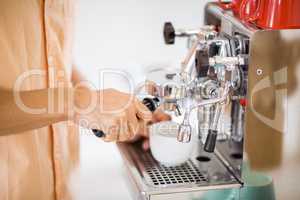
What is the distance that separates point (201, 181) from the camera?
3.24 ft

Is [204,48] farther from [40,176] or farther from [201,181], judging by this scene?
[40,176]

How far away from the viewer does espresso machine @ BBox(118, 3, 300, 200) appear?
921 millimetres

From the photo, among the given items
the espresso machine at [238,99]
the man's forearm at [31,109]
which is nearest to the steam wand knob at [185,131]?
the espresso machine at [238,99]

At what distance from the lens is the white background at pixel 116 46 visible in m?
1.21

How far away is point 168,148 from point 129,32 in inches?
13.4

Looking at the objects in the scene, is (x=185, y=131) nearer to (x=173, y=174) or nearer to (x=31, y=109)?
(x=173, y=174)

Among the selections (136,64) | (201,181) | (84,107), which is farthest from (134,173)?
(136,64)

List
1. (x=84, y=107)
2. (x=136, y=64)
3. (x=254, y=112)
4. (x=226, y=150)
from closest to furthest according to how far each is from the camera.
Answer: (x=84, y=107) < (x=254, y=112) < (x=226, y=150) < (x=136, y=64)

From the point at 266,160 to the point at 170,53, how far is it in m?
0.43

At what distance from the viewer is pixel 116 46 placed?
124 cm

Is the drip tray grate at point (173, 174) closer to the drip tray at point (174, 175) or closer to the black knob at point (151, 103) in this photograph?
the drip tray at point (174, 175)

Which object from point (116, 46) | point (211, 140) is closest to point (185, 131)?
point (211, 140)

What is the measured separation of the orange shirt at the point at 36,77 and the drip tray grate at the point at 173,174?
173 mm

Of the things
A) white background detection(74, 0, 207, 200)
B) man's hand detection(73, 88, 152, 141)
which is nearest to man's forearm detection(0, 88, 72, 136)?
man's hand detection(73, 88, 152, 141)
